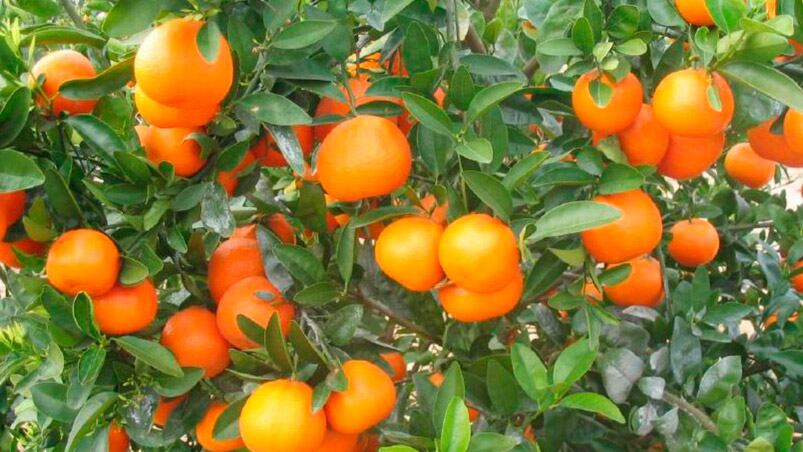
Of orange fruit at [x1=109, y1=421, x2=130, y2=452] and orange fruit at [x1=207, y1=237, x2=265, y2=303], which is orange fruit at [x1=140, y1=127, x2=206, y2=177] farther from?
orange fruit at [x1=109, y1=421, x2=130, y2=452]

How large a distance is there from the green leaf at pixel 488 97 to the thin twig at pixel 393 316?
1.01 ft

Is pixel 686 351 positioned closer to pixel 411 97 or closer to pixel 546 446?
pixel 546 446

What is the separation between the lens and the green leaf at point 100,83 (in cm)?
82

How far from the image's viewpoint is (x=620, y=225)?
0.81 metres

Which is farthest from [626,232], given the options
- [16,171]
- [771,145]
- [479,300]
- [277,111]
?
[16,171]

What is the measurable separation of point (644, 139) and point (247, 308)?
0.45 m

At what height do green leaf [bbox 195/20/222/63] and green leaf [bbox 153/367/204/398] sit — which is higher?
green leaf [bbox 195/20/222/63]

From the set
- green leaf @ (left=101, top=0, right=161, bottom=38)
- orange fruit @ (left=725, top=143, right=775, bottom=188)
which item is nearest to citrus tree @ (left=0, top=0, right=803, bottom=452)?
green leaf @ (left=101, top=0, right=161, bottom=38)

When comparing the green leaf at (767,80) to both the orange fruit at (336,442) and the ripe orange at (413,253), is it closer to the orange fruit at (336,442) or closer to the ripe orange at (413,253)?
the ripe orange at (413,253)

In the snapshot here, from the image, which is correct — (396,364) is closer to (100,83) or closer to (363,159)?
(363,159)

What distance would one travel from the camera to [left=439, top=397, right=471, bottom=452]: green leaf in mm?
711

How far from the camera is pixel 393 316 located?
1.03m

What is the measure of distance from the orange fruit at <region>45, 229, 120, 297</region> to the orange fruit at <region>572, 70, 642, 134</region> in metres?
0.49

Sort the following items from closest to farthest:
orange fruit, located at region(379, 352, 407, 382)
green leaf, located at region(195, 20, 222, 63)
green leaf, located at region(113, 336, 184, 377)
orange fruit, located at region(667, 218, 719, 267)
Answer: green leaf, located at region(195, 20, 222, 63), green leaf, located at region(113, 336, 184, 377), orange fruit, located at region(379, 352, 407, 382), orange fruit, located at region(667, 218, 719, 267)
